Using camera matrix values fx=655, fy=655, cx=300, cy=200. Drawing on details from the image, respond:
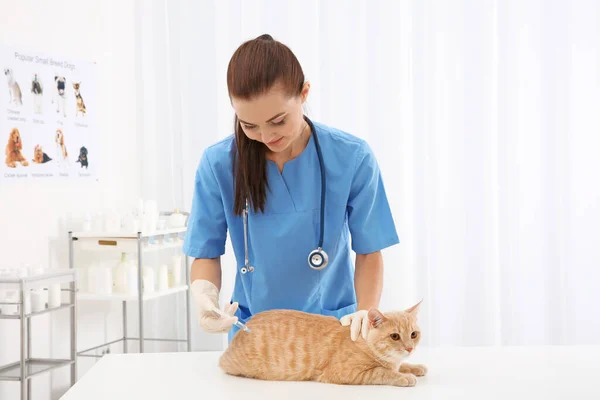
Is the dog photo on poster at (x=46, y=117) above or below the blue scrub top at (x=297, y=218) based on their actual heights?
above

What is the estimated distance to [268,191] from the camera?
168cm

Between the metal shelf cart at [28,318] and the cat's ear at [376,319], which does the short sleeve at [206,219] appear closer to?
the cat's ear at [376,319]

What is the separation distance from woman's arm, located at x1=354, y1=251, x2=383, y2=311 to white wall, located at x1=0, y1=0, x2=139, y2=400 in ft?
5.93

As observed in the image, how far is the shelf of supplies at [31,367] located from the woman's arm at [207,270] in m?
1.34

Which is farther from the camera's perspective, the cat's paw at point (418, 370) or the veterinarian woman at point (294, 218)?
the veterinarian woman at point (294, 218)

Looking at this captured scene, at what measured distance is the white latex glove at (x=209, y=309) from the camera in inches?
55.4

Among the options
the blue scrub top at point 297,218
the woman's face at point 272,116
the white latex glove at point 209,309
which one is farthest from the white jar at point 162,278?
the woman's face at point 272,116

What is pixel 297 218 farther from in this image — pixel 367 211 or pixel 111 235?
pixel 111 235

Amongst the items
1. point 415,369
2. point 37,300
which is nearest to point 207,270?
point 415,369

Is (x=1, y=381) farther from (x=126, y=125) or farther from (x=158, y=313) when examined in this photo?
(x=126, y=125)

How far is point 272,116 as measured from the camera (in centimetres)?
145

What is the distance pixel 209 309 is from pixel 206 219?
316mm

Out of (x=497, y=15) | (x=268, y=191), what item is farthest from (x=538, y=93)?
(x=268, y=191)

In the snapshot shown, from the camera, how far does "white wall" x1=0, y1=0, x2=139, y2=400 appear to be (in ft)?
9.50
